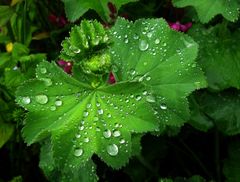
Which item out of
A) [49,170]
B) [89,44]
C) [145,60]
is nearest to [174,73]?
[145,60]

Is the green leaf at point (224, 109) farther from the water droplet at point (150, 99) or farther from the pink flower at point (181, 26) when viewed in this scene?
the water droplet at point (150, 99)

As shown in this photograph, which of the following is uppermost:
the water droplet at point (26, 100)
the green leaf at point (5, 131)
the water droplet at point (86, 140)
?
the water droplet at point (26, 100)

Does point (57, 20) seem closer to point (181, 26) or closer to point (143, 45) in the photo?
point (181, 26)

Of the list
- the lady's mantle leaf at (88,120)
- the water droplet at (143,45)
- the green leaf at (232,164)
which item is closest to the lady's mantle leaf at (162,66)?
the water droplet at (143,45)

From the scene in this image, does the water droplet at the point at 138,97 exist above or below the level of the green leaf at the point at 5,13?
above

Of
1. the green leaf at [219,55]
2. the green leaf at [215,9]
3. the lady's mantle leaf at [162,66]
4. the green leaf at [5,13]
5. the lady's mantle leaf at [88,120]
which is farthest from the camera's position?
the green leaf at [5,13]

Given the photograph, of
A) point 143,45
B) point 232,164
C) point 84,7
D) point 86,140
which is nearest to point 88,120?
point 86,140

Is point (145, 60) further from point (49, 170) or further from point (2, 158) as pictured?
point (2, 158)
